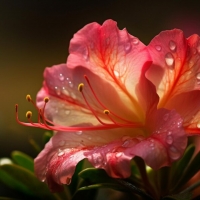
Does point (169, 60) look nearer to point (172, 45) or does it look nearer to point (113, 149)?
point (172, 45)

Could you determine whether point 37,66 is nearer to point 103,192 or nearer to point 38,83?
point 38,83

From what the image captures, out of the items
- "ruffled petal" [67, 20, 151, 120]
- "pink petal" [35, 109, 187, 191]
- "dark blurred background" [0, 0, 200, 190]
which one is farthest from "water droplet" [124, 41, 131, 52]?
"dark blurred background" [0, 0, 200, 190]

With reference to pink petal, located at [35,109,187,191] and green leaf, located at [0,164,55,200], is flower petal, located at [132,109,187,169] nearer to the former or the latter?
pink petal, located at [35,109,187,191]

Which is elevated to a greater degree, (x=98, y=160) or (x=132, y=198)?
(x=98, y=160)

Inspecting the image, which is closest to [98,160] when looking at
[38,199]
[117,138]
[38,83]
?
[117,138]

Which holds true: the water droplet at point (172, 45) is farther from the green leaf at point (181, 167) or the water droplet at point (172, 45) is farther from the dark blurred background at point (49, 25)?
the dark blurred background at point (49, 25)

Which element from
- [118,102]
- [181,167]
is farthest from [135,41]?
[181,167]
